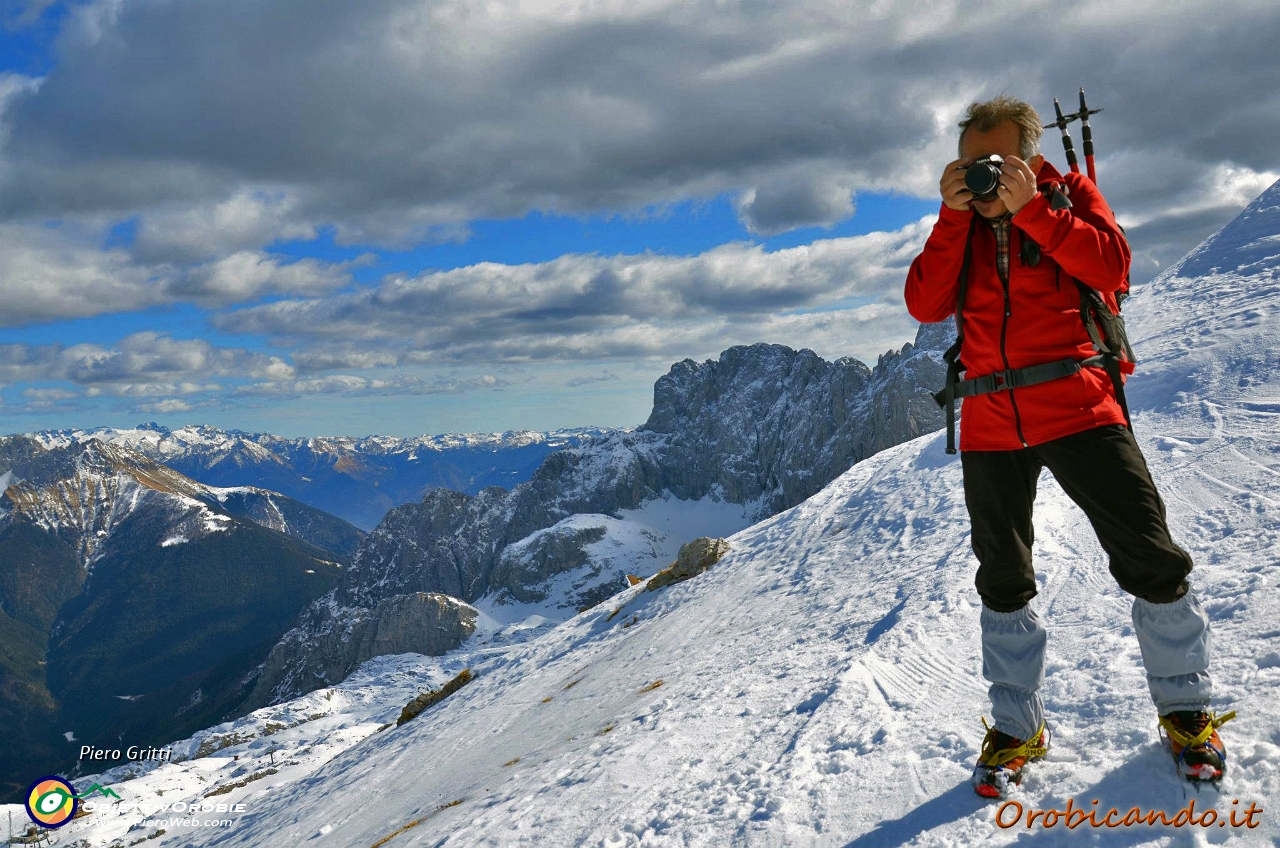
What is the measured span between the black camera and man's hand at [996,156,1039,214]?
43mm

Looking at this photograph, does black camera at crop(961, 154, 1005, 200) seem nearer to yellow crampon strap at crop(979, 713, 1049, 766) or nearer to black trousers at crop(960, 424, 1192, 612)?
black trousers at crop(960, 424, 1192, 612)

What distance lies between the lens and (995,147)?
4535mm

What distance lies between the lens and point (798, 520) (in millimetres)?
23422

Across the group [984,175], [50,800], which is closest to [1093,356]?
[984,175]

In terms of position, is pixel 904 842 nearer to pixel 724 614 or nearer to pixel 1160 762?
pixel 1160 762

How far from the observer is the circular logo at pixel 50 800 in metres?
25.4

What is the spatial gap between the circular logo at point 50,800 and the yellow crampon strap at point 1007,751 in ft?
106

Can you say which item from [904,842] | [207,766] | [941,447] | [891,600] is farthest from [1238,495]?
[207,766]

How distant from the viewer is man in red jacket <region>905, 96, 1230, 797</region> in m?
4.27

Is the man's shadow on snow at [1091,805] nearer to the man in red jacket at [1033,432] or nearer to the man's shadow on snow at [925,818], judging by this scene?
the man's shadow on snow at [925,818]

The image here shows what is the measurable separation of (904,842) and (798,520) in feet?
62.1

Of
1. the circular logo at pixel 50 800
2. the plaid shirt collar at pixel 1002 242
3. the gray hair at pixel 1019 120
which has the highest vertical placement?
the gray hair at pixel 1019 120

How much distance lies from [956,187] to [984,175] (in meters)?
0.21

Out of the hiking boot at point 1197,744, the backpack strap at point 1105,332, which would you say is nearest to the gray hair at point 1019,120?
the backpack strap at point 1105,332
